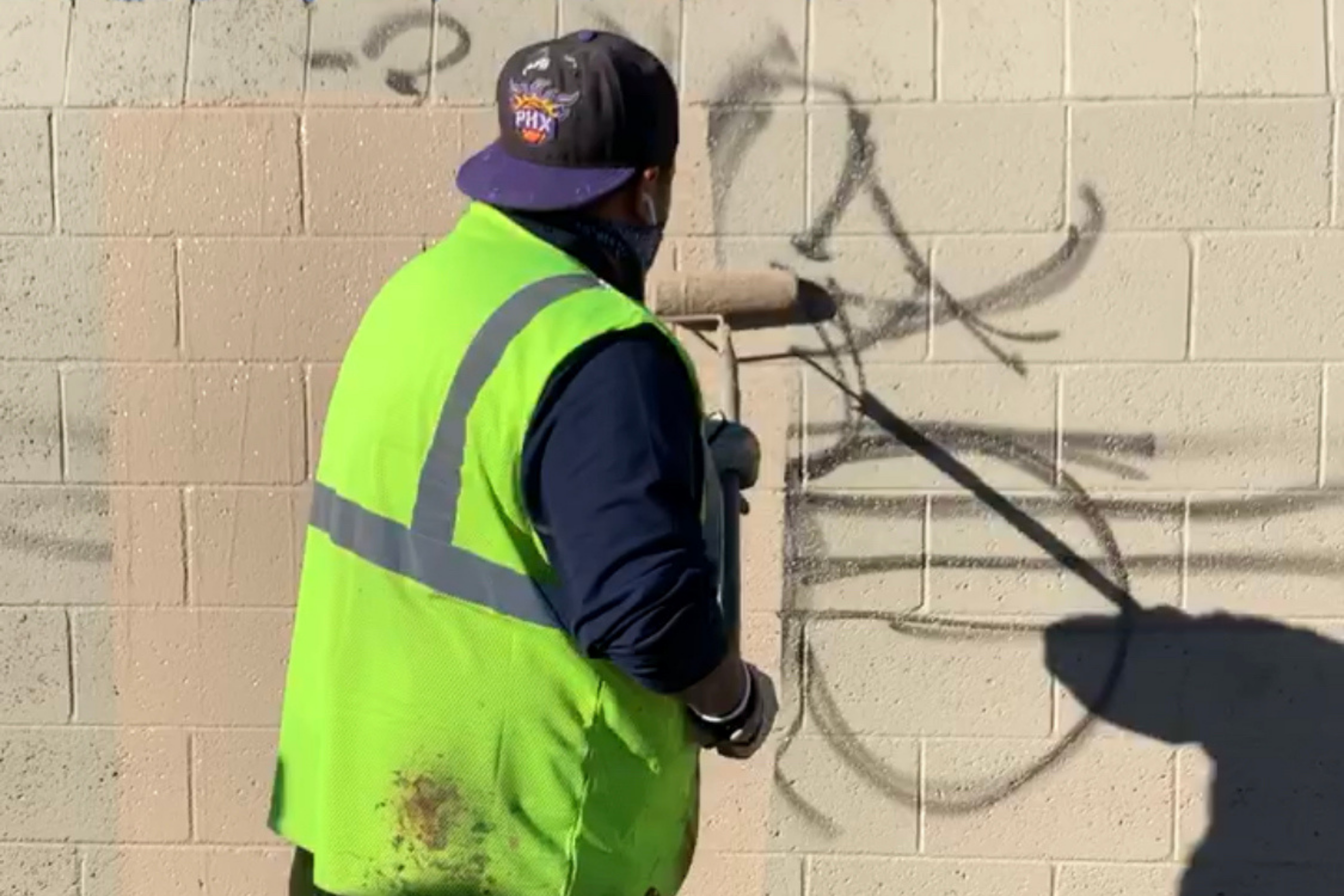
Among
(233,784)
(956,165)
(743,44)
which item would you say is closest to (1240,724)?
(956,165)

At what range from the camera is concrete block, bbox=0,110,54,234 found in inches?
116

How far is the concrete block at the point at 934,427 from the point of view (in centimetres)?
287

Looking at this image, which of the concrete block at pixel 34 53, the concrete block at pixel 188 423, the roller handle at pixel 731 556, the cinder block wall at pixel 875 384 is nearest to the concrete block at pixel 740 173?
the cinder block wall at pixel 875 384

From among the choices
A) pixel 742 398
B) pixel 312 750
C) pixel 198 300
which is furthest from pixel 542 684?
pixel 198 300

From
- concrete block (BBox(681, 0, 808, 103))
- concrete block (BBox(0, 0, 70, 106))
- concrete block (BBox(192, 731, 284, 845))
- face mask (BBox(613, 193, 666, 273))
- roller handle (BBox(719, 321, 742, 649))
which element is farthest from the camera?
concrete block (BBox(192, 731, 284, 845))

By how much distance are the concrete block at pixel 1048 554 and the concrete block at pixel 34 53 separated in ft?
5.86

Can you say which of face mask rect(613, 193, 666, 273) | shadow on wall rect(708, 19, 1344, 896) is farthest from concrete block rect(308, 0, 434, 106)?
face mask rect(613, 193, 666, 273)

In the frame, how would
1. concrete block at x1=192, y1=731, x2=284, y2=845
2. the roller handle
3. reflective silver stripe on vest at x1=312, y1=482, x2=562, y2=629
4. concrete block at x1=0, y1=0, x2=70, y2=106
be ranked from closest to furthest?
reflective silver stripe on vest at x1=312, y1=482, x2=562, y2=629
the roller handle
concrete block at x1=0, y1=0, x2=70, y2=106
concrete block at x1=192, y1=731, x2=284, y2=845

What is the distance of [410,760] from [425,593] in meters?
0.20

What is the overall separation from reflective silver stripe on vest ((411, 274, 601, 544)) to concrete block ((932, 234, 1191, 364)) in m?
1.19

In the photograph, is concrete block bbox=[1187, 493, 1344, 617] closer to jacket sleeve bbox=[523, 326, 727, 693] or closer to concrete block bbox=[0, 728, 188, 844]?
jacket sleeve bbox=[523, 326, 727, 693]

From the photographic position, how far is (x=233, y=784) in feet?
10.1

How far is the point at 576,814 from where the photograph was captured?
1888mm

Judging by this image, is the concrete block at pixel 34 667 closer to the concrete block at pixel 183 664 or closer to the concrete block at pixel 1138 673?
the concrete block at pixel 183 664
